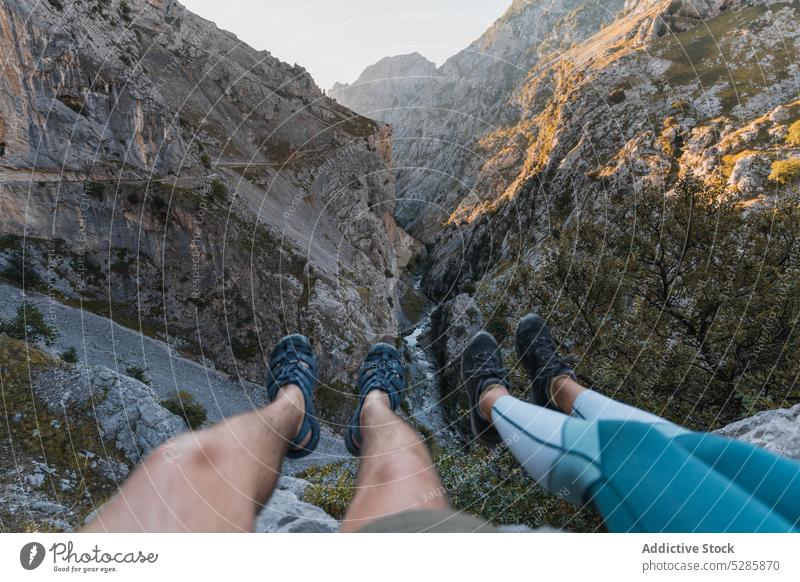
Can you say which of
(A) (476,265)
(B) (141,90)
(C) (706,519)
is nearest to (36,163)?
(B) (141,90)

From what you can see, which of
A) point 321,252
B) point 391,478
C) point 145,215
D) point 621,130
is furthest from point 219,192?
→ point 621,130

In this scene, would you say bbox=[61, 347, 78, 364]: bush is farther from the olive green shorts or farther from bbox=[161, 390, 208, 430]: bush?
the olive green shorts

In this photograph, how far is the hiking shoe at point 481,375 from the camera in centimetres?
544

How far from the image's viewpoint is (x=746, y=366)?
6152 millimetres

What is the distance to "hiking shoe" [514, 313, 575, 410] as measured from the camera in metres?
5.43

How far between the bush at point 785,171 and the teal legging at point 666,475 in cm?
4089

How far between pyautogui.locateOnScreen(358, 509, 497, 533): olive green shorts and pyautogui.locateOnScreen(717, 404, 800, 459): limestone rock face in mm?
3219

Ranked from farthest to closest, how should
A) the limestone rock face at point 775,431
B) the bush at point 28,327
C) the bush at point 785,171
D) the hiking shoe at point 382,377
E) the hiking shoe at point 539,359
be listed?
the bush at point 785,171, the bush at point 28,327, the hiking shoe at point 382,377, the hiking shoe at point 539,359, the limestone rock face at point 775,431

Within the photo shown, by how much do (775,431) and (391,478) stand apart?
3.93 meters

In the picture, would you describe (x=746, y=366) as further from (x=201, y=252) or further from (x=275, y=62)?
(x=275, y=62)

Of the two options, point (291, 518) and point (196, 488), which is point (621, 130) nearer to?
point (291, 518)

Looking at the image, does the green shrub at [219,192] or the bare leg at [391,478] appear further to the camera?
the green shrub at [219,192]

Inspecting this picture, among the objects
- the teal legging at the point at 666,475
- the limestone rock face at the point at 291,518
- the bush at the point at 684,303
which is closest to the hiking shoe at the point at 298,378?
the limestone rock face at the point at 291,518

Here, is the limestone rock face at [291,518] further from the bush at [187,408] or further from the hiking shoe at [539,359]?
the bush at [187,408]
